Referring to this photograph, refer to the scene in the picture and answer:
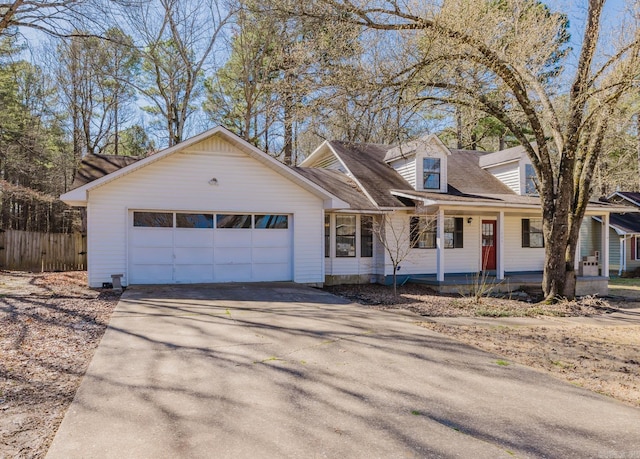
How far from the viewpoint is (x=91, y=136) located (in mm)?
22734

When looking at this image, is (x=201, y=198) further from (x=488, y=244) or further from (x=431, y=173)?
(x=488, y=244)

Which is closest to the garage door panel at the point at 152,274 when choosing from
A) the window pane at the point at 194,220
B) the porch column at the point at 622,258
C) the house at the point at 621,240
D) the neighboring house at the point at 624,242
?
the window pane at the point at 194,220

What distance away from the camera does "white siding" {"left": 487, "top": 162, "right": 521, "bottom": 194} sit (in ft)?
55.0

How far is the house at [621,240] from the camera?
21406 mm

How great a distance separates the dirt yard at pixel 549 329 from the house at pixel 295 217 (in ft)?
5.35

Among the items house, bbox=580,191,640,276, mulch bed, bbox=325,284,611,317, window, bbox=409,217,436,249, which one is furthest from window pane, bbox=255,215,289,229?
house, bbox=580,191,640,276

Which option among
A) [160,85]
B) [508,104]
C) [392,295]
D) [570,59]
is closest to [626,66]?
[570,59]

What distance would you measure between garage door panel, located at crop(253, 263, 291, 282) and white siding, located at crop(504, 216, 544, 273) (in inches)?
341

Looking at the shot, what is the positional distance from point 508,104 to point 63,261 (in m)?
17.7

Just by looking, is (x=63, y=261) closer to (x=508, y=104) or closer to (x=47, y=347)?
(x=47, y=347)

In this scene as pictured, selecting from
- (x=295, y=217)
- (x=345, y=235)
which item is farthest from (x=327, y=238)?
(x=295, y=217)

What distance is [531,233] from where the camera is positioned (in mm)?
16609

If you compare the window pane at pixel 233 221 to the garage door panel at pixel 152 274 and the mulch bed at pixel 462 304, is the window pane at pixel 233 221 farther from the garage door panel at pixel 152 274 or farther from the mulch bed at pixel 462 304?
the mulch bed at pixel 462 304

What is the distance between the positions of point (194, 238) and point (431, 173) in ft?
28.8
